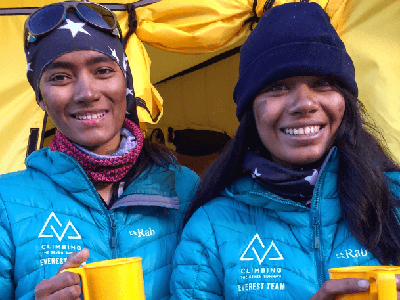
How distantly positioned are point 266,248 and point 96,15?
808 millimetres

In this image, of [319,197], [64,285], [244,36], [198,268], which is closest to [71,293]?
[64,285]

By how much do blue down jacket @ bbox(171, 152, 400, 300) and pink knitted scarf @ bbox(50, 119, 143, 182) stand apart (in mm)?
274

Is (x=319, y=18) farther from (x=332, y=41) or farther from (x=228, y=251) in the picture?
(x=228, y=251)

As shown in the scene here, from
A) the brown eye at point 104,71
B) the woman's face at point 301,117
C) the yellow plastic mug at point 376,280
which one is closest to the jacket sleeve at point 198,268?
the woman's face at point 301,117

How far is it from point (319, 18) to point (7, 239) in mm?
882

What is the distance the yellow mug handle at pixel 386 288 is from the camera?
0.60 m

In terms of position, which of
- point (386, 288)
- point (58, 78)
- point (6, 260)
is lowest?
point (386, 288)

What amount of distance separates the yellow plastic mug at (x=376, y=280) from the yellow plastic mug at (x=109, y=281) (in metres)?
0.32

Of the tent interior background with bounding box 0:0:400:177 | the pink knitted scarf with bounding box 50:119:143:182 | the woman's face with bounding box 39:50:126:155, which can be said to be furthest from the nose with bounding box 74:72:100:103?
the tent interior background with bounding box 0:0:400:177

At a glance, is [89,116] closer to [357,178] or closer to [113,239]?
[113,239]

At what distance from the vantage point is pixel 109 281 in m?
0.70

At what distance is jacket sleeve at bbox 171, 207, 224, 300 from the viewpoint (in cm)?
97

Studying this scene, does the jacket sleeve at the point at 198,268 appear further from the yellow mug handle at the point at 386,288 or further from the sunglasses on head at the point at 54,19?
the sunglasses on head at the point at 54,19

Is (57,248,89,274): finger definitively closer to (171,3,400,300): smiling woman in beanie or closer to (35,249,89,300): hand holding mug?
(35,249,89,300): hand holding mug
